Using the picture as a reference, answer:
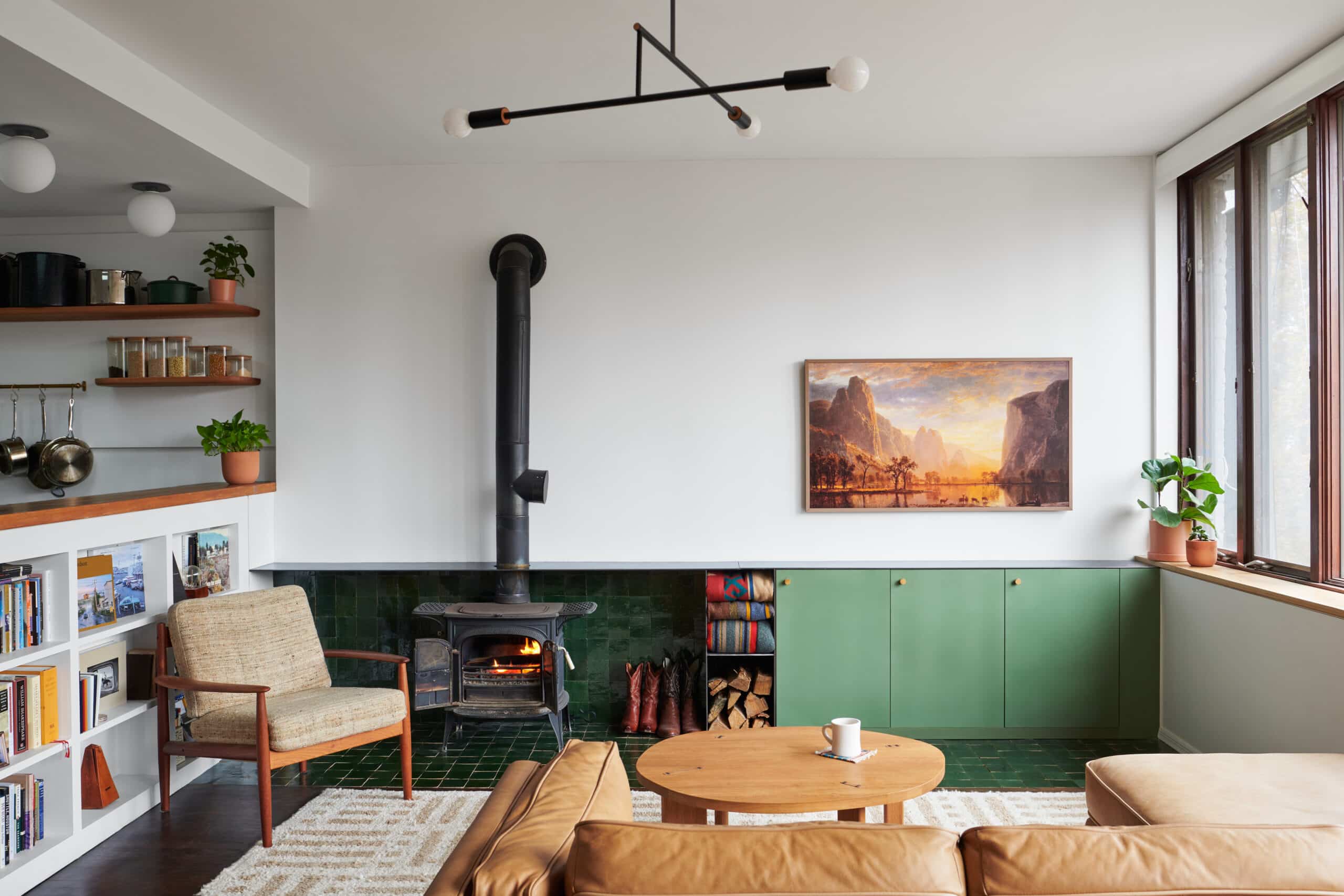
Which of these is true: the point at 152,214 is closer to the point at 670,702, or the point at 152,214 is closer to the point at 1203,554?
the point at 670,702

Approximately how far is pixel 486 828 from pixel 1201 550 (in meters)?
3.79

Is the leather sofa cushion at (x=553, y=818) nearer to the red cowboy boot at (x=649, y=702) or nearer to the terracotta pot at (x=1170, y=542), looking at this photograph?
the red cowboy boot at (x=649, y=702)

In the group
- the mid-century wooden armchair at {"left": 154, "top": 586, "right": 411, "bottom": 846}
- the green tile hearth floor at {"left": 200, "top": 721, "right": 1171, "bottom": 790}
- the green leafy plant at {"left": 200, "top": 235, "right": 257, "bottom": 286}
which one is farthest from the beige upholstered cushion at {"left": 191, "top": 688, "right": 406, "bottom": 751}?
the green leafy plant at {"left": 200, "top": 235, "right": 257, "bottom": 286}

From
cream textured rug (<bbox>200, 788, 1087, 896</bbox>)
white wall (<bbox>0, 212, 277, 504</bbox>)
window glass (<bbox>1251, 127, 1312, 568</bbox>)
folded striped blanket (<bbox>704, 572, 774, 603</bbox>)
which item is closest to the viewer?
cream textured rug (<bbox>200, 788, 1087, 896</bbox>)

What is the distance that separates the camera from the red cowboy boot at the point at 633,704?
4441 mm

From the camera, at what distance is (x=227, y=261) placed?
183 inches

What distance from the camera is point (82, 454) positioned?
15.6ft

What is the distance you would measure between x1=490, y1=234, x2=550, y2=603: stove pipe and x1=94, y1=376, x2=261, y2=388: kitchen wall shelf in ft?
4.59

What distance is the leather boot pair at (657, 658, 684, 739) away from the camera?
4367 millimetres

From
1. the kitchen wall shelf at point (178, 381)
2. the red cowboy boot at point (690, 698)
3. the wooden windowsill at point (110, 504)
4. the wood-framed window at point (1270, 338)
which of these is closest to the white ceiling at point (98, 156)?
the kitchen wall shelf at point (178, 381)

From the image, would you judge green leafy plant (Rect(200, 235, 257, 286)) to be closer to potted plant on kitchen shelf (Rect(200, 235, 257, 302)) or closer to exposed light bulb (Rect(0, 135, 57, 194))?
potted plant on kitchen shelf (Rect(200, 235, 257, 302))

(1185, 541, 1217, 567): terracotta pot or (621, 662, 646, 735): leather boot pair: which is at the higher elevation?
(1185, 541, 1217, 567): terracotta pot

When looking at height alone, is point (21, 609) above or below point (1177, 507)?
below

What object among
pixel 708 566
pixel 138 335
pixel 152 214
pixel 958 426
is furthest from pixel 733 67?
pixel 138 335
